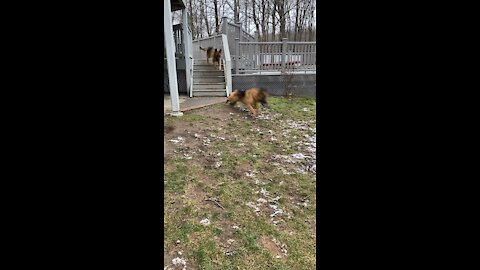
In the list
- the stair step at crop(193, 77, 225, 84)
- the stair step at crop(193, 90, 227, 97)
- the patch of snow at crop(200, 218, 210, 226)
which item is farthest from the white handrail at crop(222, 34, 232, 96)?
the patch of snow at crop(200, 218, 210, 226)

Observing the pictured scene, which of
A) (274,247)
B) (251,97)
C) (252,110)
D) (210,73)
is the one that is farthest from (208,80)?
(274,247)

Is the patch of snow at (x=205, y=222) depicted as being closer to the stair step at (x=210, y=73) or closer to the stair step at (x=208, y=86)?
the stair step at (x=208, y=86)

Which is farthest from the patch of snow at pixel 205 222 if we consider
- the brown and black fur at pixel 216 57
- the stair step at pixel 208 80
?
the brown and black fur at pixel 216 57

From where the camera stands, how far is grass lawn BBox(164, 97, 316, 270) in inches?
100

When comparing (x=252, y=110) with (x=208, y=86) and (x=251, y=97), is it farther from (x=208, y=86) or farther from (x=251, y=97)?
(x=208, y=86)

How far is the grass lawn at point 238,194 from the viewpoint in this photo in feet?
8.35

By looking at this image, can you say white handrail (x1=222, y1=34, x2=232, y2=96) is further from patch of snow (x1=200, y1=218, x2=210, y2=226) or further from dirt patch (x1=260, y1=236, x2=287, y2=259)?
dirt patch (x1=260, y1=236, x2=287, y2=259)

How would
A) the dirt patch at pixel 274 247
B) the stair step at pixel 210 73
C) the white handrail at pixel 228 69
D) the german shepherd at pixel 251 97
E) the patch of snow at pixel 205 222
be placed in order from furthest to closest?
the stair step at pixel 210 73 → the white handrail at pixel 228 69 → the german shepherd at pixel 251 97 → the patch of snow at pixel 205 222 → the dirt patch at pixel 274 247

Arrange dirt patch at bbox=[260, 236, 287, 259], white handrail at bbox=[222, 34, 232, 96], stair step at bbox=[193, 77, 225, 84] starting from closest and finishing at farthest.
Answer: dirt patch at bbox=[260, 236, 287, 259] < white handrail at bbox=[222, 34, 232, 96] < stair step at bbox=[193, 77, 225, 84]
